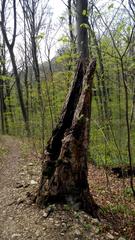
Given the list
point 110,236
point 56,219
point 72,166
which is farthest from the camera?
point 72,166

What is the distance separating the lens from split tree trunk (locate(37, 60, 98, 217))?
3.44m

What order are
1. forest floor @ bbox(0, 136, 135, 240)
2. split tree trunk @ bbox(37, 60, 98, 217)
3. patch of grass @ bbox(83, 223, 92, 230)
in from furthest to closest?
split tree trunk @ bbox(37, 60, 98, 217) < patch of grass @ bbox(83, 223, 92, 230) < forest floor @ bbox(0, 136, 135, 240)

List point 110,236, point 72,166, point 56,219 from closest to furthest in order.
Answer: point 110,236
point 56,219
point 72,166

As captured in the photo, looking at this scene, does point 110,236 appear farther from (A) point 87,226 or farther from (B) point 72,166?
(B) point 72,166

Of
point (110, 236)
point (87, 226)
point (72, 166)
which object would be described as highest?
point (72, 166)

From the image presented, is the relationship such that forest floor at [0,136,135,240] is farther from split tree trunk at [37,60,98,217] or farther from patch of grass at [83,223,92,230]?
split tree trunk at [37,60,98,217]

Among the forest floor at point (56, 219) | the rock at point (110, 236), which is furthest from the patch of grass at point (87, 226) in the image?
the rock at point (110, 236)

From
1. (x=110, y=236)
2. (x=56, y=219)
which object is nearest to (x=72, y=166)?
(x=56, y=219)

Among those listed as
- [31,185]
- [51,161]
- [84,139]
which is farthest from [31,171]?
[84,139]

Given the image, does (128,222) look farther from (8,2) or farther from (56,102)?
(8,2)

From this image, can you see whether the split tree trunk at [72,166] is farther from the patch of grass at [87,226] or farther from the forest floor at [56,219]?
the patch of grass at [87,226]

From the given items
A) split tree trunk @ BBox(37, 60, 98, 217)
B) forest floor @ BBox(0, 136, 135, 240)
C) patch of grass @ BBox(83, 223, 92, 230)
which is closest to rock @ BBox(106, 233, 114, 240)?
forest floor @ BBox(0, 136, 135, 240)

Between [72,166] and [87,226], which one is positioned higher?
[72,166]

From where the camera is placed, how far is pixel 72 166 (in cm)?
345
